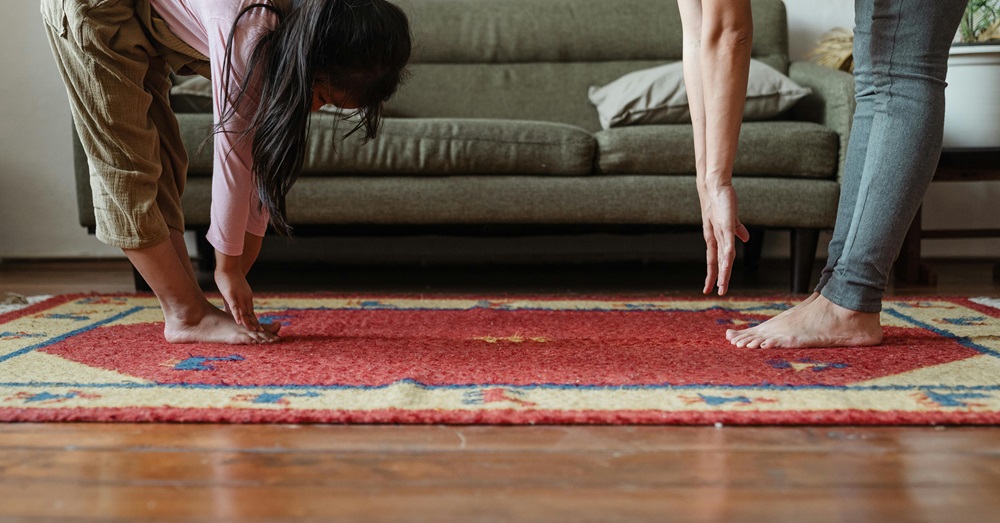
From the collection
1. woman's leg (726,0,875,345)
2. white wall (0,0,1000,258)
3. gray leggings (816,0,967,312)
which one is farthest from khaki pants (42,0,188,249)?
white wall (0,0,1000,258)

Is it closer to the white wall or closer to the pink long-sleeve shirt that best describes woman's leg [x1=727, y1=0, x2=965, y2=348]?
the pink long-sleeve shirt

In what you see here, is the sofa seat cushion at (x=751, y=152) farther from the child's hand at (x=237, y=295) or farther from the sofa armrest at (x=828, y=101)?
the child's hand at (x=237, y=295)

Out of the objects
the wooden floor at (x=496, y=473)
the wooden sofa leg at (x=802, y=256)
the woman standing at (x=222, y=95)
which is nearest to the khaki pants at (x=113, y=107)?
the woman standing at (x=222, y=95)

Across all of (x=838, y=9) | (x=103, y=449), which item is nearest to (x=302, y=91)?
(x=103, y=449)

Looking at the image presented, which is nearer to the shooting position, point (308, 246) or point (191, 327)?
point (191, 327)

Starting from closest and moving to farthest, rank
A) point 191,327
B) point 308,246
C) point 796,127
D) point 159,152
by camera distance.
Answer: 1. point 191,327
2. point 159,152
3. point 796,127
4. point 308,246

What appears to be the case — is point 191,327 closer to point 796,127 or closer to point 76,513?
point 76,513

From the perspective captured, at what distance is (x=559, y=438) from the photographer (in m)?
0.89

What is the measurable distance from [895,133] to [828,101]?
937mm

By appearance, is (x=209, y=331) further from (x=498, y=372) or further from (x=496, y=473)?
(x=496, y=473)

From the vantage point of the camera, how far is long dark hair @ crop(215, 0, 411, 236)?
1.20 metres

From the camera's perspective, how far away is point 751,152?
203cm

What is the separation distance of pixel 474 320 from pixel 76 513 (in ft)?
3.21

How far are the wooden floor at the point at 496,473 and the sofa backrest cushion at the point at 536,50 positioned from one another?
1840 millimetres
